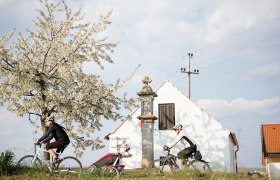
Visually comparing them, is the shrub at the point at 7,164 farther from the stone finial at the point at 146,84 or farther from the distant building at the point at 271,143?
the distant building at the point at 271,143

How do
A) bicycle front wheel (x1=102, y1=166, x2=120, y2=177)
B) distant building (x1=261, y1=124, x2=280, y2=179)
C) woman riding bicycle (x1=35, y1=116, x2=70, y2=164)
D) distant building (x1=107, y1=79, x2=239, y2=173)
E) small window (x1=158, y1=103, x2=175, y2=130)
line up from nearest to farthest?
bicycle front wheel (x1=102, y1=166, x2=120, y2=177)
woman riding bicycle (x1=35, y1=116, x2=70, y2=164)
distant building (x1=107, y1=79, x2=239, y2=173)
small window (x1=158, y1=103, x2=175, y2=130)
distant building (x1=261, y1=124, x2=280, y2=179)

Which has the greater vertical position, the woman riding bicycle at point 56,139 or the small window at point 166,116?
the small window at point 166,116

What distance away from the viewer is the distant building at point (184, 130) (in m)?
26.3

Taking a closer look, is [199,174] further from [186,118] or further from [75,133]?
[186,118]

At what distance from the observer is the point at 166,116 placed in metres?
28.0

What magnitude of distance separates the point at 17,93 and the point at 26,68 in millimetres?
1417

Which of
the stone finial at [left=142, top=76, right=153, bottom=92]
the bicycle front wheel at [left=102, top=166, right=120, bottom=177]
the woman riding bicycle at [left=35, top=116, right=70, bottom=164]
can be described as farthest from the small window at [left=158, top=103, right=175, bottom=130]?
the woman riding bicycle at [left=35, top=116, right=70, bottom=164]

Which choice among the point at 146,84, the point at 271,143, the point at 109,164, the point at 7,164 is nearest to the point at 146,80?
the point at 146,84

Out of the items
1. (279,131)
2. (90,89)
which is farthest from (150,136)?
(279,131)

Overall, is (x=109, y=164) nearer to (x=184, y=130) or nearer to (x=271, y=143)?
(x=184, y=130)

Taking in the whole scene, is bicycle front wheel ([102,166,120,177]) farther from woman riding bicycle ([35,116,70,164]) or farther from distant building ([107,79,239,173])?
distant building ([107,79,239,173])

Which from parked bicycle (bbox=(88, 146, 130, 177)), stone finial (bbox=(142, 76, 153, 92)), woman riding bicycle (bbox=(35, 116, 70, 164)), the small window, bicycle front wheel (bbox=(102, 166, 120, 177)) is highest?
stone finial (bbox=(142, 76, 153, 92))

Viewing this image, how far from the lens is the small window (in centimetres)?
2778

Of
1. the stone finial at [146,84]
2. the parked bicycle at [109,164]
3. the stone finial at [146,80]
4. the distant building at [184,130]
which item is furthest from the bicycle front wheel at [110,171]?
the distant building at [184,130]
